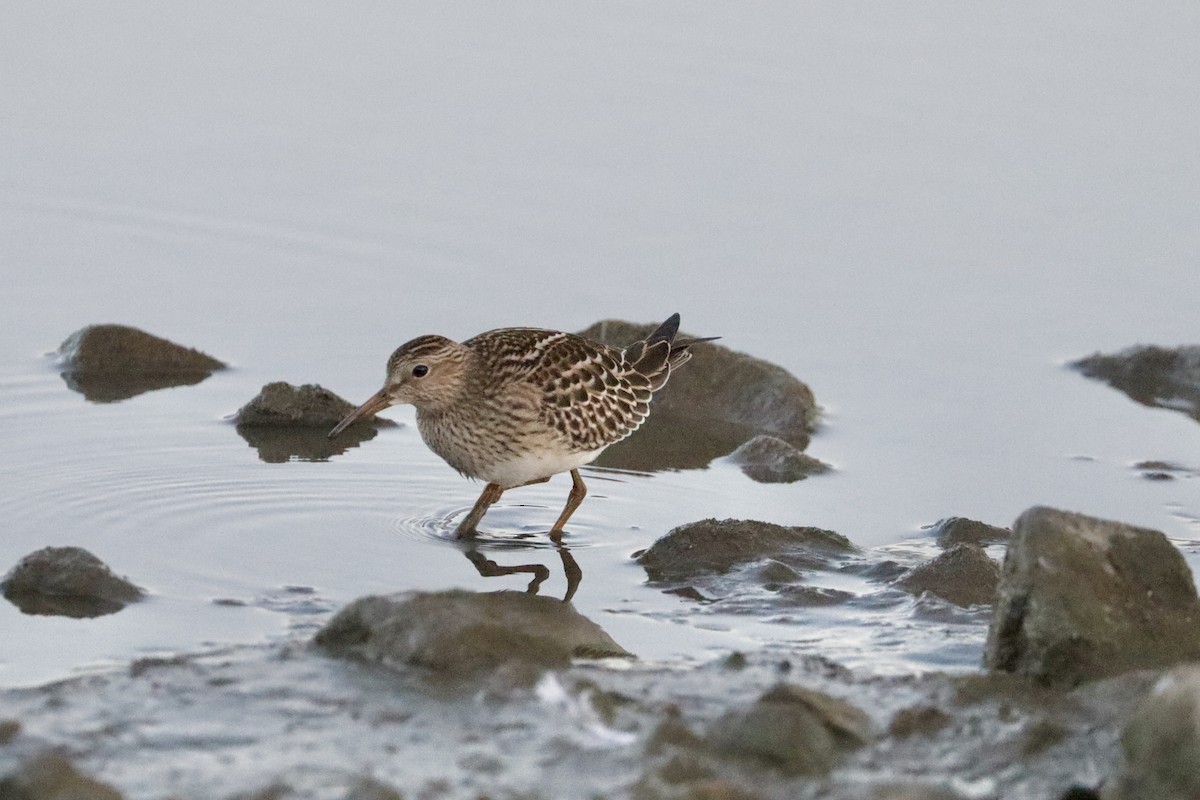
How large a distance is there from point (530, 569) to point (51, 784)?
3.81m

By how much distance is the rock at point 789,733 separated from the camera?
5.38 m

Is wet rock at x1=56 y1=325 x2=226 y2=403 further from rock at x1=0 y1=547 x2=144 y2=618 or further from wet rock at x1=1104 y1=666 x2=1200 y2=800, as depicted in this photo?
wet rock at x1=1104 y1=666 x2=1200 y2=800

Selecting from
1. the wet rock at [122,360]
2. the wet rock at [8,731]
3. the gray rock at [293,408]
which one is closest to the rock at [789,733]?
the wet rock at [8,731]

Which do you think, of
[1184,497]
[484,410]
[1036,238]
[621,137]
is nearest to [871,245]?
[1036,238]

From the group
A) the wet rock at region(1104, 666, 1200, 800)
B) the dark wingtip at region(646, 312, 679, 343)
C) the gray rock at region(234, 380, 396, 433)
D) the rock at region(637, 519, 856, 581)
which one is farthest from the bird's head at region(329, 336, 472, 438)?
the wet rock at region(1104, 666, 1200, 800)

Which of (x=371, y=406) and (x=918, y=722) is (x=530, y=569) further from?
(x=918, y=722)

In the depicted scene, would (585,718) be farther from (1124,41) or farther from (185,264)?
(1124,41)

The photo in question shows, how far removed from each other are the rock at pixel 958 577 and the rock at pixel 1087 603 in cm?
145

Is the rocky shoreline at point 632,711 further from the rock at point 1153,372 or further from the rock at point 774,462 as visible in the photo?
the rock at point 1153,372

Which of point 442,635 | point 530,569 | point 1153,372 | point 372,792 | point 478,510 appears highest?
point 1153,372

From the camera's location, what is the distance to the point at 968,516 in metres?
9.36

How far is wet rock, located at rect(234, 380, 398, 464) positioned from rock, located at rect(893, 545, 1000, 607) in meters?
3.43

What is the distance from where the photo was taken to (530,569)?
845cm

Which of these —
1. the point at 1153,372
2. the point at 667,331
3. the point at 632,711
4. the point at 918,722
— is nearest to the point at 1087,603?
the point at 918,722
